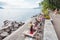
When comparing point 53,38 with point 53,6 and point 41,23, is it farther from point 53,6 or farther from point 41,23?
point 53,6

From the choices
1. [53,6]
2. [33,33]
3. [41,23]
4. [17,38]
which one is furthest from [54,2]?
[33,33]

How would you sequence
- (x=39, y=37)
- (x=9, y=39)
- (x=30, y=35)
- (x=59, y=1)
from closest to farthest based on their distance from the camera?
(x=30, y=35) < (x=39, y=37) < (x=9, y=39) < (x=59, y=1)

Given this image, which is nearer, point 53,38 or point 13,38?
point 53,38

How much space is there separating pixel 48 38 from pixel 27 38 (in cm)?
86

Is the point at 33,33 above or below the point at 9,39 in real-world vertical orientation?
above

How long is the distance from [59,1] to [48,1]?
0.76m

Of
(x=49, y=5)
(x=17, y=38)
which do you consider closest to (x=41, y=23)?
(x=17, y=38)

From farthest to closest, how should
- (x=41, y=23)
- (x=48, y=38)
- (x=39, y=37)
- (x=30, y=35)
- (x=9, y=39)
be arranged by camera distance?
(x=41, y=23) < (x=9, y=39) < (x=39, y=37) < (x=30, y=35) < (x=48, y=38)

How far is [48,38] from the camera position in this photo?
257 centimetres

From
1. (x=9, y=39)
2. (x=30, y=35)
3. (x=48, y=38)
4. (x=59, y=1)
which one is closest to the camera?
(x=48, y=38)

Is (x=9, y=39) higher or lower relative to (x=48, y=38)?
lower

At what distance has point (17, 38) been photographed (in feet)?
15.1

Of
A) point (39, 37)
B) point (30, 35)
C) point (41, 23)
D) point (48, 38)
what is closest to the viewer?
point (48, 38)

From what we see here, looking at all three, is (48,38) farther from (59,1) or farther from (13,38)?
(59,1)
